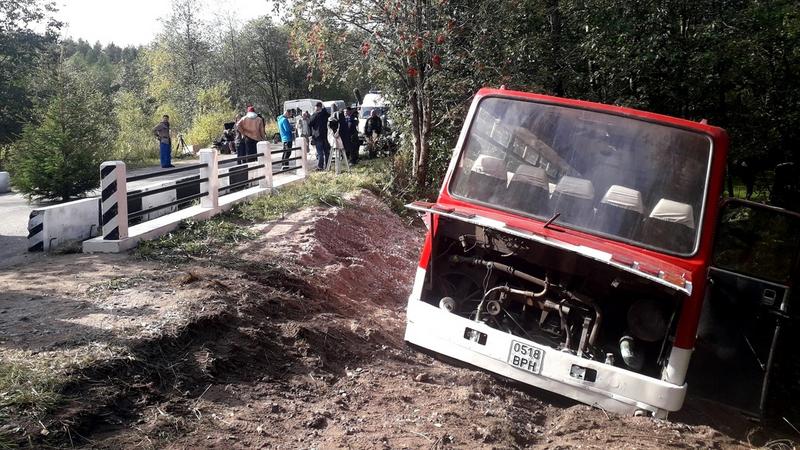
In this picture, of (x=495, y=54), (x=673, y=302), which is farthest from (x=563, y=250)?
(x=495, y=54)

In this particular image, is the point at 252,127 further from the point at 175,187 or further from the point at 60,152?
the point at 175,187

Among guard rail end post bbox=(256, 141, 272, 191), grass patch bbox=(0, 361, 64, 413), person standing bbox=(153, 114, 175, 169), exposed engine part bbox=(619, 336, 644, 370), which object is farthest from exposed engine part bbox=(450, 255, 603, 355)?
person standing bbox=(153, 114, 175, 169)

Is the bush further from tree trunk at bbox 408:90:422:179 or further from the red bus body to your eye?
the red bus body

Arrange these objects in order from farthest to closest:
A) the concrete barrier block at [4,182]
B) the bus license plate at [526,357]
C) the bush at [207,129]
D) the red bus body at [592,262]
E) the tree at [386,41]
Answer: the bush at [207,129]
the concrete barrier block at [4,182]
the tree at [386,41]
the bus license plate at [526,357]
the red bus body at [592,262]

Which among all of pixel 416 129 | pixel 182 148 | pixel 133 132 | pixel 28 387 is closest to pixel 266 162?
pixel 416 129

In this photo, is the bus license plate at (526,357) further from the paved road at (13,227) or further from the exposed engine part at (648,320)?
the paved road at (13,227)

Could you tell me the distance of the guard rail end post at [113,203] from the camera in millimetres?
7809

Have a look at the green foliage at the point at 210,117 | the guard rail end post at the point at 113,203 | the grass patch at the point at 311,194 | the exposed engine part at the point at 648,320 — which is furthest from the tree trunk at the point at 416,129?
the green foliage at the point at 210,117

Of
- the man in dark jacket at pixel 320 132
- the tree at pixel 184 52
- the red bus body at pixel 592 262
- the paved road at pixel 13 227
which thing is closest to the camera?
the red bus body at pixel 592 262

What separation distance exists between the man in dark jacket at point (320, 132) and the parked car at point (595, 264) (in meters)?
12.4

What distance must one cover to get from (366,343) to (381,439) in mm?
2172

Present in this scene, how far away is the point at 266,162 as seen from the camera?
13.1m

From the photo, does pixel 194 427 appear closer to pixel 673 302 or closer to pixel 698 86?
pixel 673 302

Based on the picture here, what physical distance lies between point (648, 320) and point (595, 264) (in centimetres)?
57
